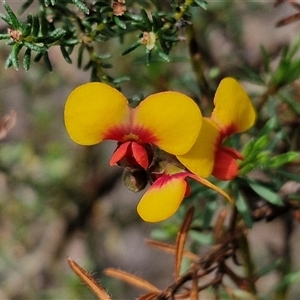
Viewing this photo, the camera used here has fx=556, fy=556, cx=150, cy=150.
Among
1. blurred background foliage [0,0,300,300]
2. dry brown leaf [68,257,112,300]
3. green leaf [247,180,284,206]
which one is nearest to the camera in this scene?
dry brown leaf [68,257,112,300]

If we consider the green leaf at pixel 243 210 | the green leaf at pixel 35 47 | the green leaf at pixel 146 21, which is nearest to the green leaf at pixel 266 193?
the green leaf at pixel 243 210

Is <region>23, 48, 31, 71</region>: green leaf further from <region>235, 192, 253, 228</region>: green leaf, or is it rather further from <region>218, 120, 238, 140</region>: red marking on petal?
<region>235, 192, 253, 228</region>: green leaf

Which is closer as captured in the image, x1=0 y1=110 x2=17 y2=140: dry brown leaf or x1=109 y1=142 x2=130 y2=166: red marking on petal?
x1=109 y1=142 x2=130 y2=166: red marking on petal

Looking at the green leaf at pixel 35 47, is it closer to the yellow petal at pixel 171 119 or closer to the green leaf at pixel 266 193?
the yellow petal at pixel 171 119

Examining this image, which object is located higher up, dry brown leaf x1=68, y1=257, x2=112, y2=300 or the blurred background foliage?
dry brown leaf x1=68, y1=257, x2=112, y2=300

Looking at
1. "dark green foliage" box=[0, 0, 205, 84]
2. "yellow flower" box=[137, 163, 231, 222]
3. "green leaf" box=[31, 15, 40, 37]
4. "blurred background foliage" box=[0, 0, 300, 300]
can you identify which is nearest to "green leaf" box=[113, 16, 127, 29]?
"dark green foliage" box=[0, 0, 205, 84]

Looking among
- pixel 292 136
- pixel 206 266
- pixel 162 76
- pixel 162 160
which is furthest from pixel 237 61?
pixel 162 160

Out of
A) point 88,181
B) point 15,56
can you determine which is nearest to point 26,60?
point 15,56
